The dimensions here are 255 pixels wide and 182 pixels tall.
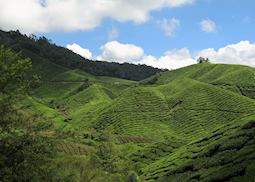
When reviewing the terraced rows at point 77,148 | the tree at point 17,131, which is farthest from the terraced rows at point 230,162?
the terraced rows at point 77,148

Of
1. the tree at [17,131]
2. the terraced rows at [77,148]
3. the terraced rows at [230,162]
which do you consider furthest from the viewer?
the terraced rows at [77,148]

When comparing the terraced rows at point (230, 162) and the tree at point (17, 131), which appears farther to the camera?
the terraced rows at point (230, 162)

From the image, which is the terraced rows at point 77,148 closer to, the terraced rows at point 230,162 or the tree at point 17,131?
the terraced rows at point 230,162

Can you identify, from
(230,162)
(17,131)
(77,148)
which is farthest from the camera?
(77,148)

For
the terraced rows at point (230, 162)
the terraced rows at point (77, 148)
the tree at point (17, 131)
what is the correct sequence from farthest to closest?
1. the terraced rows at point (77, 148)
2. the terraced rows at point (230, 162)
3. the tree at point (17, 131)

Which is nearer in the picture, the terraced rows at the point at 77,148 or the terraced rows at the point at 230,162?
the terraced rows at the point at 230,162

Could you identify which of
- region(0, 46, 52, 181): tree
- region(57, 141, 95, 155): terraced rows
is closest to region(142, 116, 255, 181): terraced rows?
region(0, 46, 52, 181): tree

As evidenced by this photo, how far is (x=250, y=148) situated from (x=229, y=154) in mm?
3884

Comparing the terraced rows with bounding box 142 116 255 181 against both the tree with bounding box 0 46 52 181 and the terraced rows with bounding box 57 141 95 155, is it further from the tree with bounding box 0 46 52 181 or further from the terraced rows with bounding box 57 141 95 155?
the terraced rows with bounding box 57 141 95 155

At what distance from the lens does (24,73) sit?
37312 mm

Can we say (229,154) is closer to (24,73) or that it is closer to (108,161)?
(24,73)

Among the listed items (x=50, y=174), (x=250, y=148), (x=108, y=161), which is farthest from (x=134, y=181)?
(x=50, y=174)

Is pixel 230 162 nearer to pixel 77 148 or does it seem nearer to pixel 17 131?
pixel 17 131

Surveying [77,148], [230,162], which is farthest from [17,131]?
[77,148]
